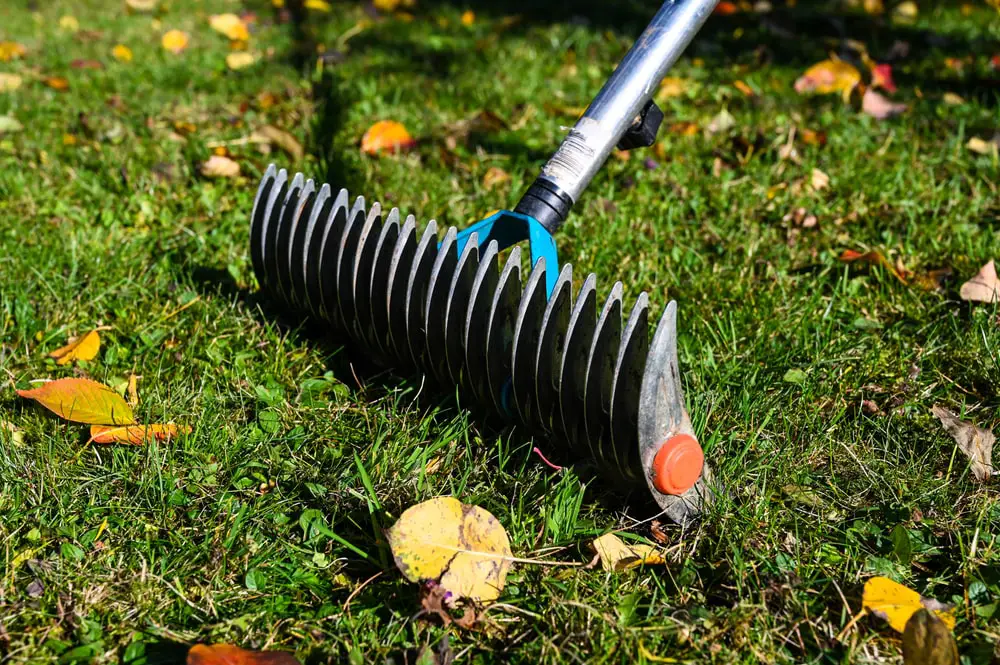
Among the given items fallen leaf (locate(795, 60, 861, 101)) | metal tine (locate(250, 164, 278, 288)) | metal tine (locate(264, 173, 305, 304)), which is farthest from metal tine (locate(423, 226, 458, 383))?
fallen leaf (locate(795, 60, 861, 101))

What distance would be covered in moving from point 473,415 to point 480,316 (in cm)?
29

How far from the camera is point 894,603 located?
155 centimetres

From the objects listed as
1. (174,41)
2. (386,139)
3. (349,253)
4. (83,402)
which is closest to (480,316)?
(349,253)

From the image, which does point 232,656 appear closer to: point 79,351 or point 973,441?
point 79,351

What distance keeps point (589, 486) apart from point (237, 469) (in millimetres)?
760

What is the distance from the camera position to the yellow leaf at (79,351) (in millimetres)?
2246

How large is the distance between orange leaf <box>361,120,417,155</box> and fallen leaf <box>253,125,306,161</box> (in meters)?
0.25

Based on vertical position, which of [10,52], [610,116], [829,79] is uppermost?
[610,116]

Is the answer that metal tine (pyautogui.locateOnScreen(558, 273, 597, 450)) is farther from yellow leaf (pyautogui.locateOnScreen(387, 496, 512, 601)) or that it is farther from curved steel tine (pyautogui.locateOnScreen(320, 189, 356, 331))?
curved steel tine (pyautogui.locateOnScreen(320, 189, 356, 331))

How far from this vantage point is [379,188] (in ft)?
10.3

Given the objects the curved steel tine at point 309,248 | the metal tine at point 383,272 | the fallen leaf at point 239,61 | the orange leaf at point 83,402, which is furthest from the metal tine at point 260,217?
the fallen leaf at point 239,61

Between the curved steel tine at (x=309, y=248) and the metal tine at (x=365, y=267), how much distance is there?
0.54 feet

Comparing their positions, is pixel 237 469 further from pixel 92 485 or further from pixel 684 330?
pixel 684 330

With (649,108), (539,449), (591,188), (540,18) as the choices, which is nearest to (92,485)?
(539,449)
